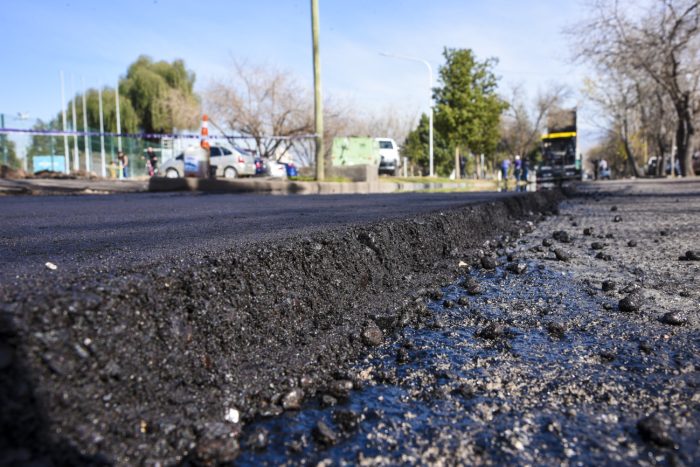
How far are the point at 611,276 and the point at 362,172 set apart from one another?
14.1 meters

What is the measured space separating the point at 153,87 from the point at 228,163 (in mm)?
34600

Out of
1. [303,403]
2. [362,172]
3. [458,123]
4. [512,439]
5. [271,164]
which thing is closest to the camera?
[512,439]

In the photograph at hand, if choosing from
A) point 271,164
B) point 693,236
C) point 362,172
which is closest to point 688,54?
point 362,172

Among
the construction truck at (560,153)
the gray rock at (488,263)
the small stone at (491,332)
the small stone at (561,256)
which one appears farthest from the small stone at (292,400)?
the construction truck at (560,153)

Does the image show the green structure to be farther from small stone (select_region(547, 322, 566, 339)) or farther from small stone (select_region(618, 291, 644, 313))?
small stone (select_region(547, 322, 566, 339))

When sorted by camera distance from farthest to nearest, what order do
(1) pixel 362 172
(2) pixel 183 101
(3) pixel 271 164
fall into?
(2) pixel 183 101, (3) pixel 271 164, (1) pixel 362 172

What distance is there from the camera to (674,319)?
1.93 m

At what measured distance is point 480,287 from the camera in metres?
2.61

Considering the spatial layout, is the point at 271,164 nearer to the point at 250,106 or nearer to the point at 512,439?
the point at 250,106

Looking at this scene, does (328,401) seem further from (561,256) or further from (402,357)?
(561,256)

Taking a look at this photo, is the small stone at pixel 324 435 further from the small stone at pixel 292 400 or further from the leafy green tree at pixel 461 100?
the leafy green tree at pixel 461 100

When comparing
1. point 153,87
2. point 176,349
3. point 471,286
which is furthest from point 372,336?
point 153,87

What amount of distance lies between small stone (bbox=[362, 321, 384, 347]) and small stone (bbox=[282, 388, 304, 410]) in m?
0.46

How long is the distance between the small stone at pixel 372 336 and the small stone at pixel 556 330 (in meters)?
0.62
